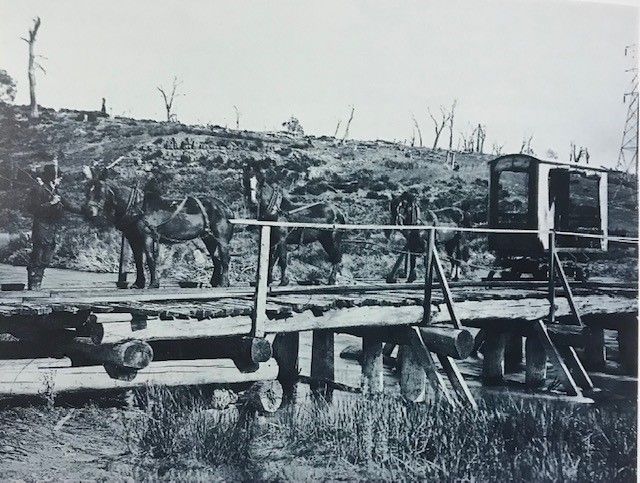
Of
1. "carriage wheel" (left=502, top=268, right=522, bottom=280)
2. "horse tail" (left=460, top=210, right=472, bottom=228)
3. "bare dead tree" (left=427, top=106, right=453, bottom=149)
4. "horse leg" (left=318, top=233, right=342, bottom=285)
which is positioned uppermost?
"bare dead tree" (left=427, top=106, right=453, bottom=149)

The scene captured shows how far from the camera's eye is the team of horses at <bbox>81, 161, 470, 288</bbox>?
31.9 ft

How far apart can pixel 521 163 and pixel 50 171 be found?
25.1 feet

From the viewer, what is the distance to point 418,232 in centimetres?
→ 1352

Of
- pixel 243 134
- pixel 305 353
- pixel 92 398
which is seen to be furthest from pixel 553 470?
pixel 243 134

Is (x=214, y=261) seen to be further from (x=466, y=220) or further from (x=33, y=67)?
(x=466, y=220)

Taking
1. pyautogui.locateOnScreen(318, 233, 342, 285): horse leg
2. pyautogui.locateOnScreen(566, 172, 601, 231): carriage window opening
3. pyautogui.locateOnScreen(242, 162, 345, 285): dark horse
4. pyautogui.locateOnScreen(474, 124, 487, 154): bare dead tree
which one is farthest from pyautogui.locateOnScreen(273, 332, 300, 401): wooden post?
pyautogui.locateOnScreen(566, 172, 601, 231): carriage window opening

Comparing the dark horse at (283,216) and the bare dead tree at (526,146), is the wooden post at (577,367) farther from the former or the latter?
the dark horse at (283,216)

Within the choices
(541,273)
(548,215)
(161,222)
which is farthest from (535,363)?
(161,222)

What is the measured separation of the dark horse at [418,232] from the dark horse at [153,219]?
323 centimetres

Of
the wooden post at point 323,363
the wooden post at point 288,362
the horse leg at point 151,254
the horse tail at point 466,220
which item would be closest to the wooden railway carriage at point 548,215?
the horse tail at point 466,220

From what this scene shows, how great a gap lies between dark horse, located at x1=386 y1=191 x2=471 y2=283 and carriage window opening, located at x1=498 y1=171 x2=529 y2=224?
109cm

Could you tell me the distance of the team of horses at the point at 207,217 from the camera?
9.73m

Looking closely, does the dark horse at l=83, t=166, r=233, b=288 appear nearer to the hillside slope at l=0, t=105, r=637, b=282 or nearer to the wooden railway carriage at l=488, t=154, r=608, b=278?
the hillside slope at l=0, t=105, r=637, b=282

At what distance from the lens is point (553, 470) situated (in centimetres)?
609
